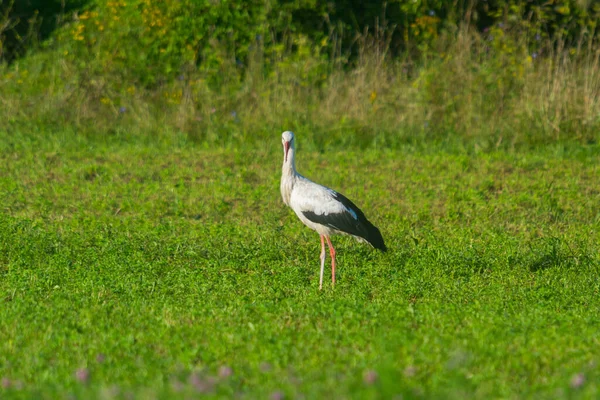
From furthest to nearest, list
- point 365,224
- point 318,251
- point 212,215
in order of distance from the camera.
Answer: point 212,215 → point 318,251 → point 365,224

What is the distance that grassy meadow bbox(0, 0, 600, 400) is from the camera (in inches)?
168

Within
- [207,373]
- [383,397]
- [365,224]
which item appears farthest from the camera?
[365,224]

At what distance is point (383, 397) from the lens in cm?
315

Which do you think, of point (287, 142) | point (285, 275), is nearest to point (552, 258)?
point (285, 275)

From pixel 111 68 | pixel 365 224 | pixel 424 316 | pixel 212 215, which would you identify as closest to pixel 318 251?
pixel 365 224

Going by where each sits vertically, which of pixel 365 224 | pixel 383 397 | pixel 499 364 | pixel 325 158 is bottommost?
pixel 325 158

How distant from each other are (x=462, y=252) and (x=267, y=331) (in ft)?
9.39

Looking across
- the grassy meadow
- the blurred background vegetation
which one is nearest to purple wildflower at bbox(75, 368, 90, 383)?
the grassy meadow

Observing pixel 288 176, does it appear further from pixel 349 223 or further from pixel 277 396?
pixel 277 396

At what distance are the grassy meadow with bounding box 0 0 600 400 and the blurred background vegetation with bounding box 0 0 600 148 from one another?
0.04m

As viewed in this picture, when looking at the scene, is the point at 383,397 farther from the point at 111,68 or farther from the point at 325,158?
the point at 111,68

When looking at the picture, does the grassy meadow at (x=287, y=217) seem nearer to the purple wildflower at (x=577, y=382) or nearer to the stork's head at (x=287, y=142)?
the purple wildflower at (x=577, y=382)

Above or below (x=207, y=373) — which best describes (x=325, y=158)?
below

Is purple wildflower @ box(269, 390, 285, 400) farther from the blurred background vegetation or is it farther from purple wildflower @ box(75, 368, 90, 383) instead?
the blurred background vegetation
